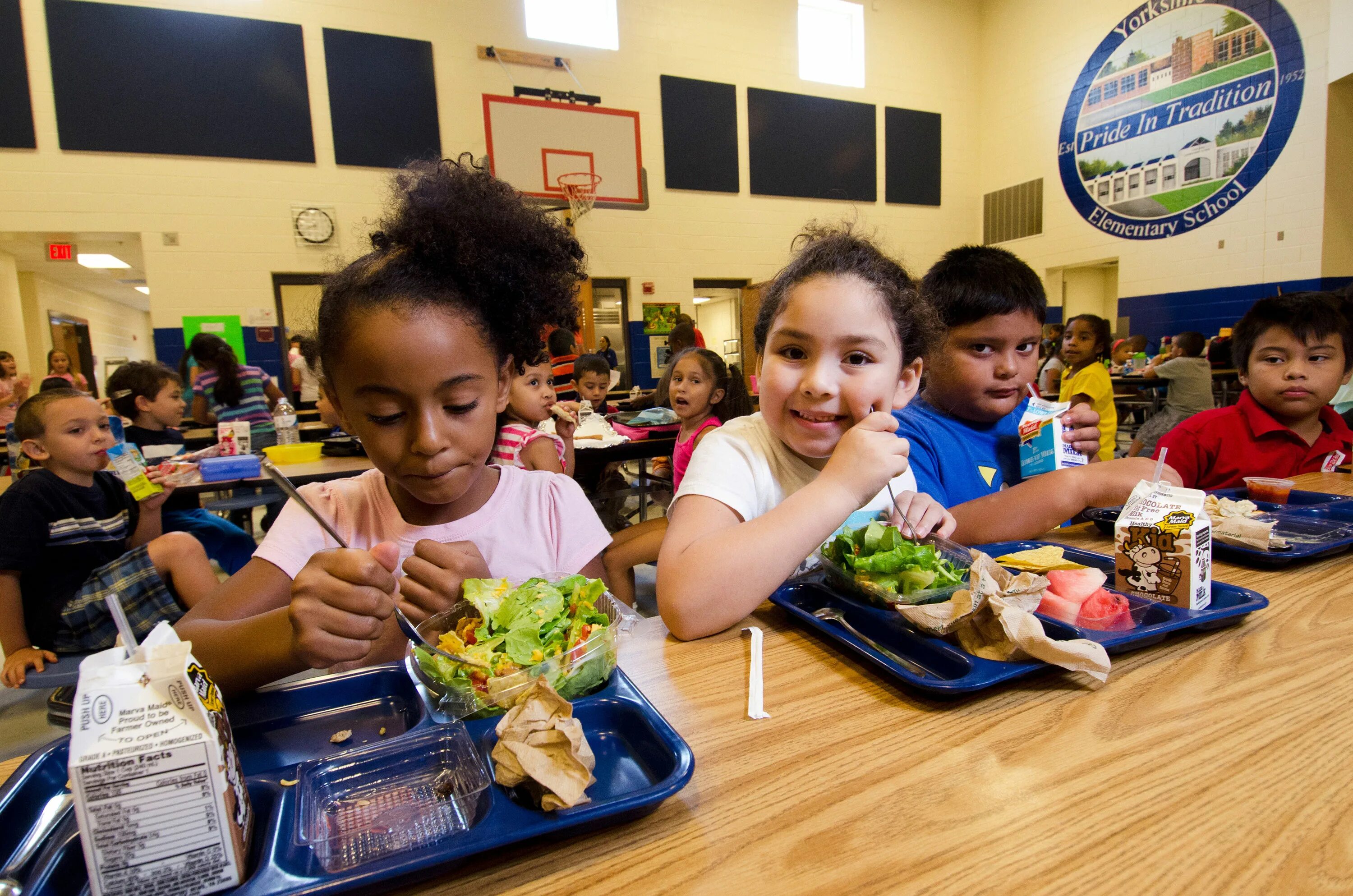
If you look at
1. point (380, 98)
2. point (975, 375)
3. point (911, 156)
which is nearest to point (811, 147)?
point (911, 156)

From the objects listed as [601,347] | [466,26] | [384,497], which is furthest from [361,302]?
[466,26]

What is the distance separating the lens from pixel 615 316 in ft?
27.6

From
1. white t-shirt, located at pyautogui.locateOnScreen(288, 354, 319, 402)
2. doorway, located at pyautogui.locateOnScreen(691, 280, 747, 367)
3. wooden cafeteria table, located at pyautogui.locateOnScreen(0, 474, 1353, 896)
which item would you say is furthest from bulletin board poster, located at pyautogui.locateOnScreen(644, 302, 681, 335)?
wooden cafeteria table, located at pyautogui.locateOnScreen(0, 474, 1353, 896)

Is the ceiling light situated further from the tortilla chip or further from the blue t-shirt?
the tortilla chip

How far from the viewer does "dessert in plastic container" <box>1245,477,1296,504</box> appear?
1.47 metres

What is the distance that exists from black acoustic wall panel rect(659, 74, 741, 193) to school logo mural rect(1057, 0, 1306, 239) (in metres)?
4.30

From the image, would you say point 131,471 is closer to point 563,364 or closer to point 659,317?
point 563,364

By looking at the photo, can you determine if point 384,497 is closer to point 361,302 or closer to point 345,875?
point 361,302

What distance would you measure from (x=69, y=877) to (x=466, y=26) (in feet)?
27.7

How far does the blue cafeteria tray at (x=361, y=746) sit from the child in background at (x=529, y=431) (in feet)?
5.08

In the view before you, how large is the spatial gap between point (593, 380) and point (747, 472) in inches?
157

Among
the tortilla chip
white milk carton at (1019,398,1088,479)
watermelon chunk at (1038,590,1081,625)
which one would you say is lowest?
watermelon chunk at (1038,590,1081,625)

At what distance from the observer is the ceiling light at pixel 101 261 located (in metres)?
8.19

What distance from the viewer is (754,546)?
91 cm
